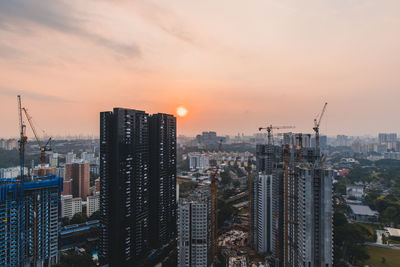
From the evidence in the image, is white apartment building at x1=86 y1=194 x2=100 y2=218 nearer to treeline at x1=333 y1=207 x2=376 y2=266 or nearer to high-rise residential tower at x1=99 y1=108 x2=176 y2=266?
high-rise residential tower at x1=99 y1=108 x2=176 y2=266

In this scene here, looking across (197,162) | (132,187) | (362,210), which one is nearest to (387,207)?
(362,210)

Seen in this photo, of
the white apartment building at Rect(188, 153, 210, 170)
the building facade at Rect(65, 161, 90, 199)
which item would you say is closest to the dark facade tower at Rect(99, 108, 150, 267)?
the building facade at Rect(65, 161, 90, 199)

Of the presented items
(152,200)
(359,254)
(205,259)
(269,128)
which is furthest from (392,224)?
(152,200)

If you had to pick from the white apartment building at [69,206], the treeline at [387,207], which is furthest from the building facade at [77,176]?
the treeline at [387,207]

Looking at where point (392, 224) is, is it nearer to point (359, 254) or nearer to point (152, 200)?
point (359, 254)

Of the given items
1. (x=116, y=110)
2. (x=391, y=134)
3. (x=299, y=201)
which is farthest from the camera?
(x=391, y=134)
